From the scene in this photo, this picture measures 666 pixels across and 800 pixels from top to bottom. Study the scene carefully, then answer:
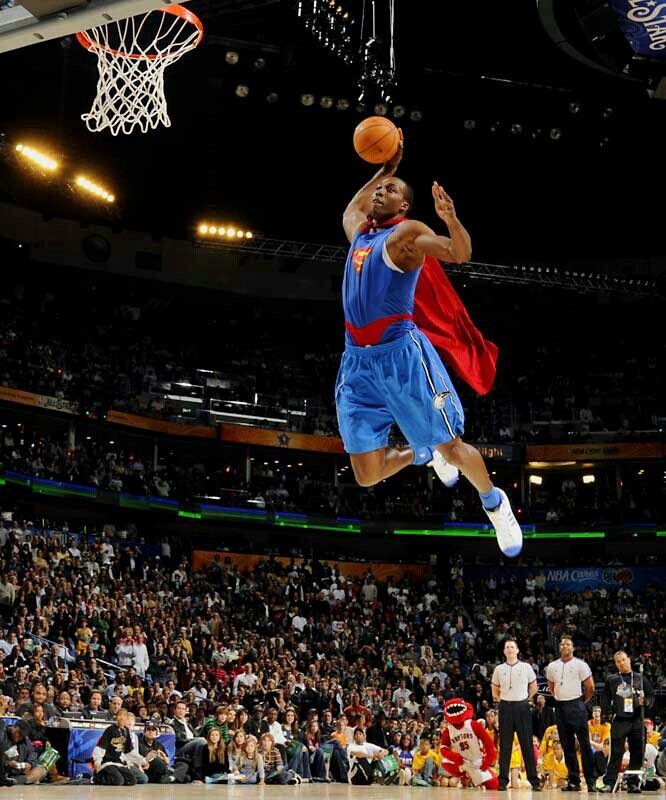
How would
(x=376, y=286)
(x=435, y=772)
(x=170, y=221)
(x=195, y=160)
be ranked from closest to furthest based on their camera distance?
(x=376, y=286) < (x=435, y=772) < (x=195, y=160) < (x=170, y=221)

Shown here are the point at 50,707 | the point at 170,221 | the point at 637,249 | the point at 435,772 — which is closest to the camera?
the point at 50,707

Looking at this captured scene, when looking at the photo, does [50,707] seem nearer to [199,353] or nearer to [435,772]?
[435,772]

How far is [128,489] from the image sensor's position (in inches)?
1226

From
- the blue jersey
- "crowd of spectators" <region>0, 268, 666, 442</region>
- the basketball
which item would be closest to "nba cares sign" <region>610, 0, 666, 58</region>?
the basketball

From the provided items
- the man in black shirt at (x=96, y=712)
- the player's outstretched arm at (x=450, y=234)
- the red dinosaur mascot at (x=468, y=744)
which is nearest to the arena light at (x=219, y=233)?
the man in black shirt at (x=96, y=712)

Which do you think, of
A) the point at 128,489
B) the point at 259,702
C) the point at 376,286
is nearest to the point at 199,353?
the point at 128,489

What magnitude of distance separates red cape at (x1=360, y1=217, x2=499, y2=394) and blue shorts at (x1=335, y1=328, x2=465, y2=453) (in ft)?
1.06

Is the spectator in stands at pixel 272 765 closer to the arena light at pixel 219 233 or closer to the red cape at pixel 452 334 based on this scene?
the red cape at pixel 452 334

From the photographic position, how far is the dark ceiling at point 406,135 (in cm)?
2327

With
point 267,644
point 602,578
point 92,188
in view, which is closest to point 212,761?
point 267,644

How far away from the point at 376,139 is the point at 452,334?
5.52ft

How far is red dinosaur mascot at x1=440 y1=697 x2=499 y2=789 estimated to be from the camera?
13.8m

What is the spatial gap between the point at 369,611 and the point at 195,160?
534 inches

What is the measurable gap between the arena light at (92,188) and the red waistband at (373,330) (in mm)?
22524
